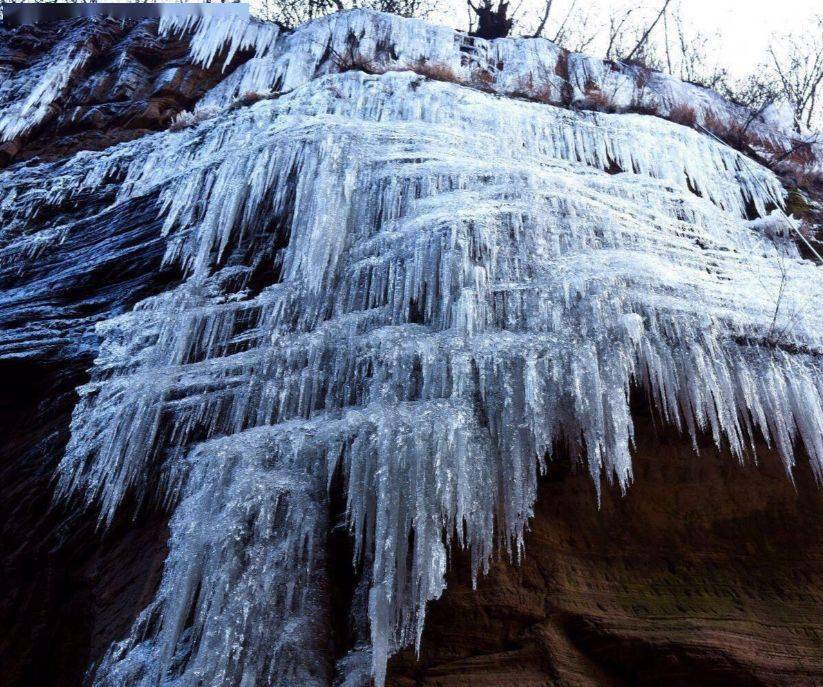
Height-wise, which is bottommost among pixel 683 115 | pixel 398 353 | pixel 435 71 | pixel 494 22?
pixel 398 353

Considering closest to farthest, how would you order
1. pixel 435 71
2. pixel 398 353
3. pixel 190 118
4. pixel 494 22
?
pixel 398 353 → pixel 190 118 → pixel 435 71 → pixel 494 22

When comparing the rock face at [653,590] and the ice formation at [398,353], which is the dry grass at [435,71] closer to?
the ice formation at [398,353]

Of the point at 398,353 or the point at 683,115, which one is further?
the point at 683,115

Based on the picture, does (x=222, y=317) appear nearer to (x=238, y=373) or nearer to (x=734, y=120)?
(x=238, y=373)

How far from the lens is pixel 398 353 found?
12.2 ft

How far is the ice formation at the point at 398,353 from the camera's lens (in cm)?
325

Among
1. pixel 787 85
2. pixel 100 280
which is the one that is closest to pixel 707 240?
pixel 100 280

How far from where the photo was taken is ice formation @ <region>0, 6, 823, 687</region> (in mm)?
3254

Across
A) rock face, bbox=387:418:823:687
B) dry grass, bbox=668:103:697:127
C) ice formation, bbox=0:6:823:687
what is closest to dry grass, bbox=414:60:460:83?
ice formation, bbox=0:6:823:687

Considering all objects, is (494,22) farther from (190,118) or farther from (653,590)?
(653,590)

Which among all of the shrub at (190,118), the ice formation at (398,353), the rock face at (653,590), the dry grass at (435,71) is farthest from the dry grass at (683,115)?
the shrub at (190,118)

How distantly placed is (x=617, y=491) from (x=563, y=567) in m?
0.69

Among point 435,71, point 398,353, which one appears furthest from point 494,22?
point 398,353

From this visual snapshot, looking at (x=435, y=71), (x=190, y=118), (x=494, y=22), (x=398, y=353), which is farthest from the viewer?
(x=494, y=22)
